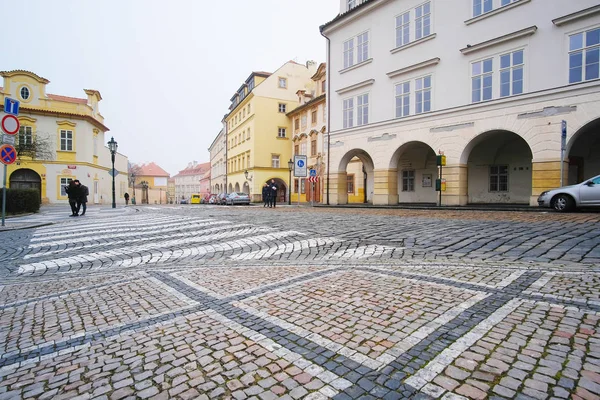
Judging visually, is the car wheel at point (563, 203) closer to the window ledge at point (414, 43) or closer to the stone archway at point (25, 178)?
the window ledge at point (414, 43)

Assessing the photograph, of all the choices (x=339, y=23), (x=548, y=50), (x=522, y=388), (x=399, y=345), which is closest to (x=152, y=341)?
(x=399, y=345)

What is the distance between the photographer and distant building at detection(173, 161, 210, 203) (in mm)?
117425

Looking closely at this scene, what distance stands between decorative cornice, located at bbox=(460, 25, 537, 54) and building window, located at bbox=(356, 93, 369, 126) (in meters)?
6.40

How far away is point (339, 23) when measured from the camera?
2338cm

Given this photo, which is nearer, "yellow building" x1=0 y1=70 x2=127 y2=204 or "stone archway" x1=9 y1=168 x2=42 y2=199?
"stone archway" x1=9 y1=168 x2=42 y2=199

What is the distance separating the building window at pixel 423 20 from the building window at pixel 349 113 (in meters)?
5.74

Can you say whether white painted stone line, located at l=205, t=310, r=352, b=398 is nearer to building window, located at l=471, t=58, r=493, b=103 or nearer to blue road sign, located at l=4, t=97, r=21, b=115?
blue road sign, located at l=4, t=97, r=21, b=115

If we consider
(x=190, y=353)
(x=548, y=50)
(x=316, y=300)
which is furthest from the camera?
(x=548, y=50)

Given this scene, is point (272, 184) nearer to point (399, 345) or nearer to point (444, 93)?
point (444, 93)

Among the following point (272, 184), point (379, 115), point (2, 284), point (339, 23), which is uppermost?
point (339, 23)

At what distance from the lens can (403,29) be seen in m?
19.8

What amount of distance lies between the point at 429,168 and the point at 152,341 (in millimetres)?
23505

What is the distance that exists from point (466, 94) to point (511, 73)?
2.10m

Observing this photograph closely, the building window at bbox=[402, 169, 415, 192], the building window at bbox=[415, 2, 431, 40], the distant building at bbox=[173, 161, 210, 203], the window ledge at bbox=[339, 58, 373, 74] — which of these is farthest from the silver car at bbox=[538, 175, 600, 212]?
the distant building at bbox=[173, 161, 210, 203]
